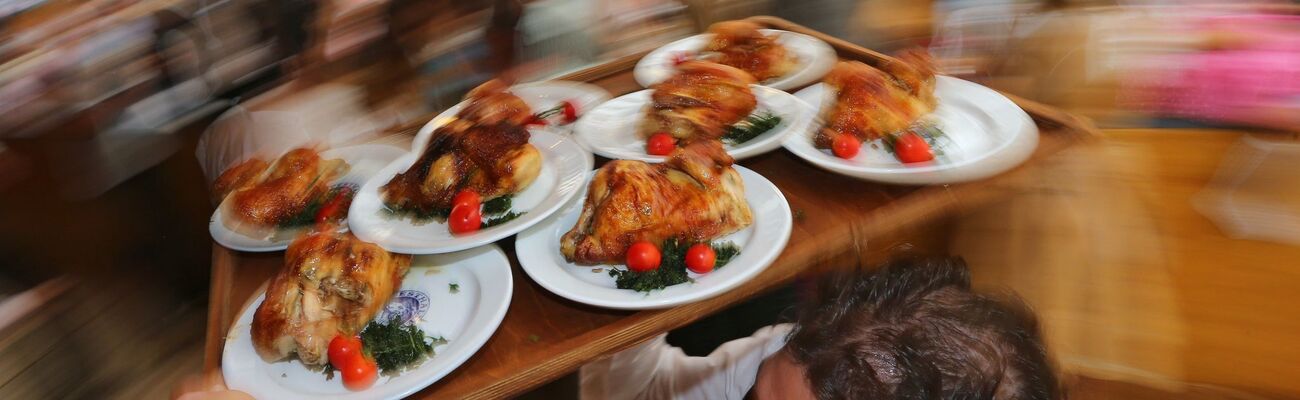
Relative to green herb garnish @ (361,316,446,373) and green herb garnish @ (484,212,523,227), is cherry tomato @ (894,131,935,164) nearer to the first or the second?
green herb garnish @ (484,212,523,227)

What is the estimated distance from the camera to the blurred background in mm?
453

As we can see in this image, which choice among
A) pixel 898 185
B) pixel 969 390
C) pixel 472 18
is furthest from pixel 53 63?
pixel 898 185

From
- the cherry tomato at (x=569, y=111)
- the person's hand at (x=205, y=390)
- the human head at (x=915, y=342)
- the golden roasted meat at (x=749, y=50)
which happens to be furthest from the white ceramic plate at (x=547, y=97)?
the human head at (x=915, y=342)

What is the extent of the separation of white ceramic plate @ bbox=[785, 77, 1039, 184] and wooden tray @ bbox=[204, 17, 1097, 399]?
0.02 metres

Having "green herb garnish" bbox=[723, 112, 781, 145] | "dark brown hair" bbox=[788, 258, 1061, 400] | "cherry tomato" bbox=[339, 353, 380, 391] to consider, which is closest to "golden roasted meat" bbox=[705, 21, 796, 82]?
"green herb garnish" bbox=[723, 112, 781, 145]

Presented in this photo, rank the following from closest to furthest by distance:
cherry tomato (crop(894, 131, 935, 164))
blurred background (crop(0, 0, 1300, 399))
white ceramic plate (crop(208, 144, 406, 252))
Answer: blurred background (crop(0, 0, 1300, 399)) → white ceramic plate (crop(208, 144, 406, 252)) → cherry tomato (crop(894, 131, 935, 164))

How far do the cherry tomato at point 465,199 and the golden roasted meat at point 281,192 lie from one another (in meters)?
0.18

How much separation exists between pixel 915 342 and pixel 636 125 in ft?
2.06

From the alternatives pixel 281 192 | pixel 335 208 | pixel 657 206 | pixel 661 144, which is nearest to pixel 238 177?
pixel 281 192

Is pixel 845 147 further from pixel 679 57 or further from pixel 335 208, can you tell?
pixel 335 208

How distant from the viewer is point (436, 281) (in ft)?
3.44

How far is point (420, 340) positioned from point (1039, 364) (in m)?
0.83

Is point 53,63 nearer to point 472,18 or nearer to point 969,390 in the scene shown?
point 472,18

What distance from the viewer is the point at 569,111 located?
4.15ft
